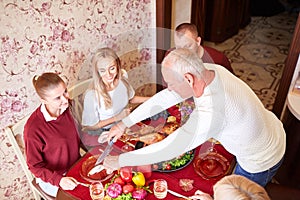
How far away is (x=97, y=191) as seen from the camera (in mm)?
1467

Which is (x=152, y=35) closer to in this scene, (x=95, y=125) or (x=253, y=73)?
(x=95, y=125)

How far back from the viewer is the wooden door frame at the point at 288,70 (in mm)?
2186

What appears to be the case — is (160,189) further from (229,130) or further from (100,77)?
(100,77)

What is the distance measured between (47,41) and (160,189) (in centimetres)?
107

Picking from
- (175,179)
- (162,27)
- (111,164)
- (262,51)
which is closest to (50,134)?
(111,164)

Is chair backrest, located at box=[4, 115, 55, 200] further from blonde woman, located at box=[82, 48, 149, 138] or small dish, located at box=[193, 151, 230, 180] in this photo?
small dish, located at box=[193, 151, 230, 180]

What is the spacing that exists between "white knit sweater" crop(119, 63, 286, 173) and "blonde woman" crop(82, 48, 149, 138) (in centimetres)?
38

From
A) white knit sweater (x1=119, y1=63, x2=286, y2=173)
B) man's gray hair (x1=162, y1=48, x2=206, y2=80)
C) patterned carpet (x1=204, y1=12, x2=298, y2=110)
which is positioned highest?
man's gray hair (x1=162, y1=48, x2=206, y2=80)

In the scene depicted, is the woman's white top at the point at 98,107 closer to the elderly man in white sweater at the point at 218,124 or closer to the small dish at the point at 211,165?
the elderly man in white sweater at the point at 218,124

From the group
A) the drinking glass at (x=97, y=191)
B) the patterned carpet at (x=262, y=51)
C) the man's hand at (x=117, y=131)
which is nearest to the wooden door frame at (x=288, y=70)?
the patterned carpet at (x=262, y=51)

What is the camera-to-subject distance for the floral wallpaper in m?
1.76

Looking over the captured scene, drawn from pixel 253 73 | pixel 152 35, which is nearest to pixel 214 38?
pixel 253 73

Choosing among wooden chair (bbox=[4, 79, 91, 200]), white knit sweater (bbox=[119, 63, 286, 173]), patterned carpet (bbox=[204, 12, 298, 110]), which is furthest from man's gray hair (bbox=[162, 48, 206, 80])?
patterned carpet (bbox=[204, 12, 298, 110])

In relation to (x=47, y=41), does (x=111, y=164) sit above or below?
below
